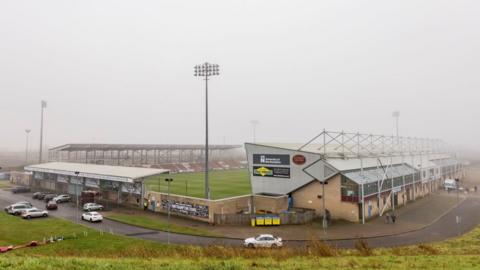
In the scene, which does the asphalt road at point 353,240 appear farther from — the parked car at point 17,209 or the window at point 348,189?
the window at point 348,189

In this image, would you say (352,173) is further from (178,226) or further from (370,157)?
(178,226)

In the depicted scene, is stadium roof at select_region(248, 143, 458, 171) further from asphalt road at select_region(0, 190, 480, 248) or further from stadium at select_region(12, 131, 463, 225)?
asphalt road at select_region(0, 190, 480, 248)

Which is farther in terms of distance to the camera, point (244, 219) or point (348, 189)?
point (348, 189)

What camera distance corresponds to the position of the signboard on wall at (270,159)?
1917 inches

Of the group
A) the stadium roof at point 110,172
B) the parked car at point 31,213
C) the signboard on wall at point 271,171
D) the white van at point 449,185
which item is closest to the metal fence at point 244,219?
the signboard on wall at point 271,171

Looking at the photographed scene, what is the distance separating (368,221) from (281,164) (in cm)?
1345

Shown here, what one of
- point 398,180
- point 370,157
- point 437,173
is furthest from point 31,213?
point 437,173

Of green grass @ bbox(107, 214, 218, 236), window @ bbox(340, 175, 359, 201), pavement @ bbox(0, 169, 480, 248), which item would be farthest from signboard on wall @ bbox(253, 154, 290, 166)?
green grass @ bbox(107, 214, 218, 236)

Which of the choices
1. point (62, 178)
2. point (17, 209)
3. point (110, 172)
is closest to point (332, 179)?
point (110, 172)

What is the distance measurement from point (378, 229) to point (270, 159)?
1716cm

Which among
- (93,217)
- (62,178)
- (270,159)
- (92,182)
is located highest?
(270,159)

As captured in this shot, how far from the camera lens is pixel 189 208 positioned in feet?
147

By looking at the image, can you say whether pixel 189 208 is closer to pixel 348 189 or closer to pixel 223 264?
pixel 348 189

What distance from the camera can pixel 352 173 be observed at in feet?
150
